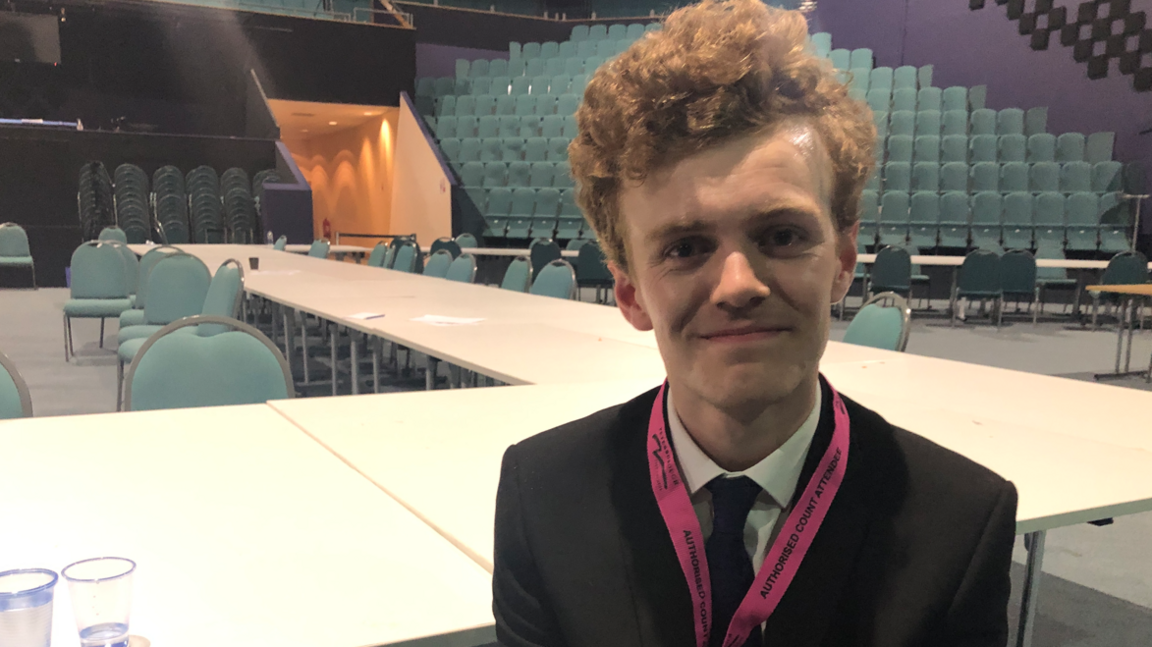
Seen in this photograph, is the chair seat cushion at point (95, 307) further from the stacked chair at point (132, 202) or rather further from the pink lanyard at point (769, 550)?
the stacked chair at point (132, 202)

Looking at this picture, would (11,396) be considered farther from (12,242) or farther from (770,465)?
(12,242)

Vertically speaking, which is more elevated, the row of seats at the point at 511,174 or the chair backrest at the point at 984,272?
the row of seats at the point at 511,174

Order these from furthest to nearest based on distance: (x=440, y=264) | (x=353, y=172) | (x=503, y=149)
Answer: (x=353, y=172) < (x=503, y=149) < (x=440, y=264)

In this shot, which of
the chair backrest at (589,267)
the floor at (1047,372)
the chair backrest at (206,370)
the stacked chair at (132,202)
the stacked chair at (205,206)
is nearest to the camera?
the chair backrest at (206,370)

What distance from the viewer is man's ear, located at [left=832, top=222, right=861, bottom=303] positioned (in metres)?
0.72

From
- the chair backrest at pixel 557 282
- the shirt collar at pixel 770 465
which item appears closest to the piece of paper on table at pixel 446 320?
the chair backrest at pixel 557 282

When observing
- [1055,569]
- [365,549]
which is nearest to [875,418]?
[365,549]

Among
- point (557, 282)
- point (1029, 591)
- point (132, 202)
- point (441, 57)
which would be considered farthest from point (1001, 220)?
point (132, 202)

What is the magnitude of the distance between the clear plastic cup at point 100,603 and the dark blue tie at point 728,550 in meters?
0.58

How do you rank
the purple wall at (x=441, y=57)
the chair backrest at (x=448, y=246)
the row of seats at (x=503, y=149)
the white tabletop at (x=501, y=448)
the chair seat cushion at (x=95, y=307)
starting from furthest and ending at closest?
the purple wall at (x=441, y=57) → the row of seats at (x=503, y=149) → the chair backrest at (x=448, y=246) → the chair seat cushion at (x=95, y=307) → the white tabletop at (x=501, y=448)

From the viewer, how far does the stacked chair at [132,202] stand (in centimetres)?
1038

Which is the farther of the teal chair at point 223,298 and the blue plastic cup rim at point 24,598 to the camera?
the teal chair at point 223,298

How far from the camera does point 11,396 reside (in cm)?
173

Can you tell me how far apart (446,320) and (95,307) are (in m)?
3.22
